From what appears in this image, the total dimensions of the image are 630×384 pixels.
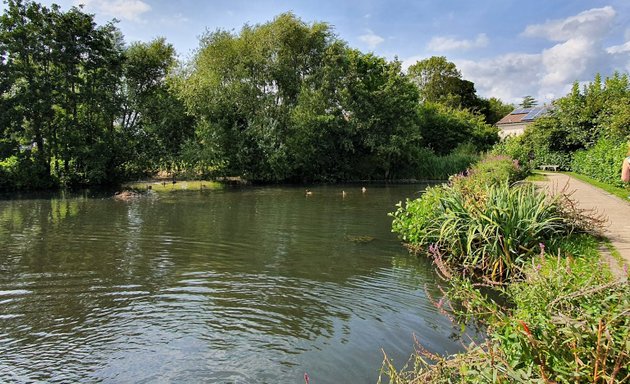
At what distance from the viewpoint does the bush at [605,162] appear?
1755 cm

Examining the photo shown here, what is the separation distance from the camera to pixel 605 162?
797 inches

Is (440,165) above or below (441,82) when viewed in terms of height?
below

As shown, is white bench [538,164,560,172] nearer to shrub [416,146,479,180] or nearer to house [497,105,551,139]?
shrub [416,146,479,180]

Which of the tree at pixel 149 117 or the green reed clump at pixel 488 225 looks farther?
the tree at pixel 149 117

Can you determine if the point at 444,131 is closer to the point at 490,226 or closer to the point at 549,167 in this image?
the point at 549,167

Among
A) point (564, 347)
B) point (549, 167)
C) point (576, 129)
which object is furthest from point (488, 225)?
point (549, 167)

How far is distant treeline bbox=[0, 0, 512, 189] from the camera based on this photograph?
2872 cm

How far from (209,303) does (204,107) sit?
2764 cm

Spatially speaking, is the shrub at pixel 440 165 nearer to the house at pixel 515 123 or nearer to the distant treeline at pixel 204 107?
the distant treeline at pixel 204 107

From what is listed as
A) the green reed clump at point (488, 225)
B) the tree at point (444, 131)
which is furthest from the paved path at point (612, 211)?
the tree at point (444, 131)

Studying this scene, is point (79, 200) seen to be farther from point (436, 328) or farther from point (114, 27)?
point (436, 328)

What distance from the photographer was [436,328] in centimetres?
675

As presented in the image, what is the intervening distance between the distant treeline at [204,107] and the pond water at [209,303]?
16283 mm

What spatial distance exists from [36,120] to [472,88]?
55451mm
